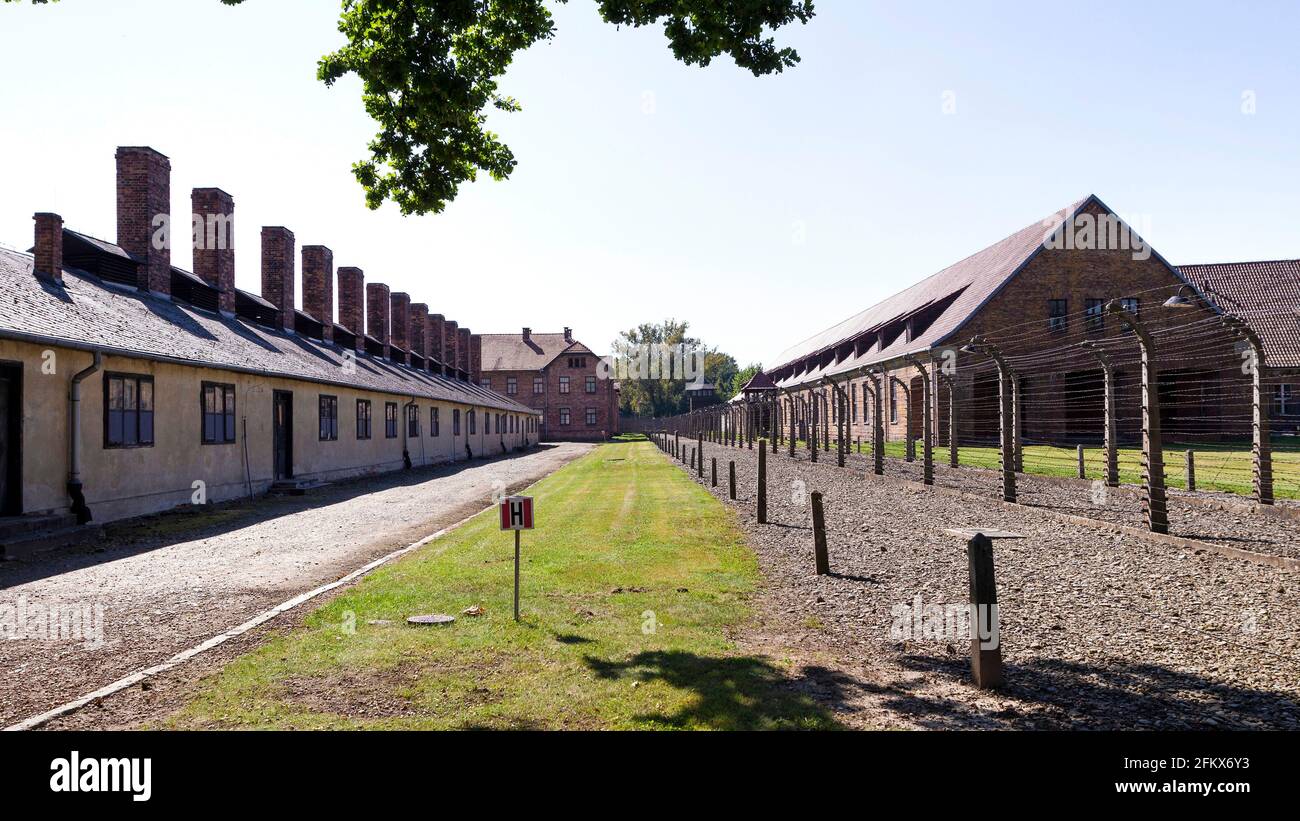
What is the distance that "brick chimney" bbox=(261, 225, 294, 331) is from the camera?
91.7ft

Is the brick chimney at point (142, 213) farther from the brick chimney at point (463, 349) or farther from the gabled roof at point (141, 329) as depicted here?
the brick chimney at point (463, 349)

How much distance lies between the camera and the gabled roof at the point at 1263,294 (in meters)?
35.7

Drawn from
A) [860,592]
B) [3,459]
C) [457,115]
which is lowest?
[860,592]

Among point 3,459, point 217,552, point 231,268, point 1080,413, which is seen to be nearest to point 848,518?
point 217,552

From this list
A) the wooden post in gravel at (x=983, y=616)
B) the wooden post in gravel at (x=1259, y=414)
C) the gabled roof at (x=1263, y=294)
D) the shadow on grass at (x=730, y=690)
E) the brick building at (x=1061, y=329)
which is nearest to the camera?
the shadow on grass at (x=730, y=690)

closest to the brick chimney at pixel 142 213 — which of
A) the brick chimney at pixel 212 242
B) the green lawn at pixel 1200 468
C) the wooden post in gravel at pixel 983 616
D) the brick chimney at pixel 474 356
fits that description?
the brick chimney at pixel 212 242

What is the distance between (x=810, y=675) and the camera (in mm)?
5172

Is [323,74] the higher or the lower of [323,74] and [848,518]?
the higher

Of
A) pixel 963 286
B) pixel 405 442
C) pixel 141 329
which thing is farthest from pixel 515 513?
pixel 963 286

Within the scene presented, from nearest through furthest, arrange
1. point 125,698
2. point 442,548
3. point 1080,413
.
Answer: point 125,698 → point 442,548 → point 1080,413

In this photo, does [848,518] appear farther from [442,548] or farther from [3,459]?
[3,459]

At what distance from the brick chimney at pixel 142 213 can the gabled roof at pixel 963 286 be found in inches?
1127

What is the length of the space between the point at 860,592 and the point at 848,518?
5207 mm

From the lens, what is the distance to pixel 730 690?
485 centimetres
